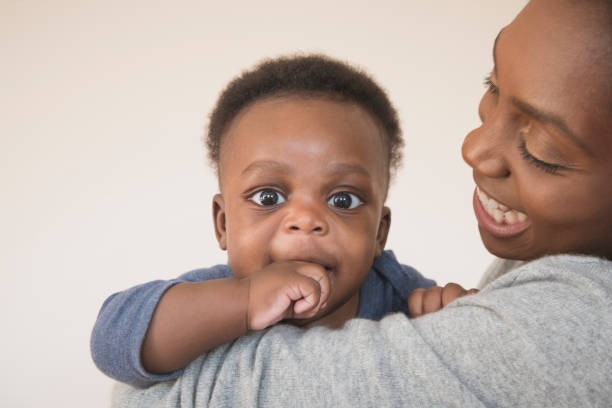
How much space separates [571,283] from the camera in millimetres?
790

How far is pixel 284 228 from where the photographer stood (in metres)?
1.15

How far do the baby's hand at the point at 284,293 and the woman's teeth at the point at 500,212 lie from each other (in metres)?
0.38

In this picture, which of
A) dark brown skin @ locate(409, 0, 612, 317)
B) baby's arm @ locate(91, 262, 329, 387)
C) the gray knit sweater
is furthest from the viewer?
baby's arm @ locate(91, 262, 329, 387)

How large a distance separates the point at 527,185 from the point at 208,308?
0.65 meters

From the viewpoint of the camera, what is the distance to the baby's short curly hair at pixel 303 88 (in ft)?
4.51

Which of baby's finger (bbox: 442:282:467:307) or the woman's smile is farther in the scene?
baby's finger (bbox: 442:282:467:307)

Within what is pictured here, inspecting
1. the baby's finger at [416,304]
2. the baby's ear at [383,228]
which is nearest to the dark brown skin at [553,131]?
the baby's finger at [416,304]

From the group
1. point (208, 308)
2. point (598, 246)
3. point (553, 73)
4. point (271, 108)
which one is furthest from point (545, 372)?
point (271, 108)

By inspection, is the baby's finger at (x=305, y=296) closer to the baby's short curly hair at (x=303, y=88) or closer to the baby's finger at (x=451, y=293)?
the baby's finger at (x=451, y=293)

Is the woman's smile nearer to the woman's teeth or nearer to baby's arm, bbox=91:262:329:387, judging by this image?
the woman's teeth

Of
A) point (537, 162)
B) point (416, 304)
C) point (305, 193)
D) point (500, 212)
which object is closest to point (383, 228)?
point (416, 304)

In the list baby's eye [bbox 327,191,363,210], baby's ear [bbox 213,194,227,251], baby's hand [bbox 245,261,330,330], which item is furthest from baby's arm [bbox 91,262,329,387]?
baby's ear [bbox 213,194,227,251]

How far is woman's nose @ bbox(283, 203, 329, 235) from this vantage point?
114 cm

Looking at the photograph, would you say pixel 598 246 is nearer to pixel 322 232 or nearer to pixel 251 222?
pixel 322 232
